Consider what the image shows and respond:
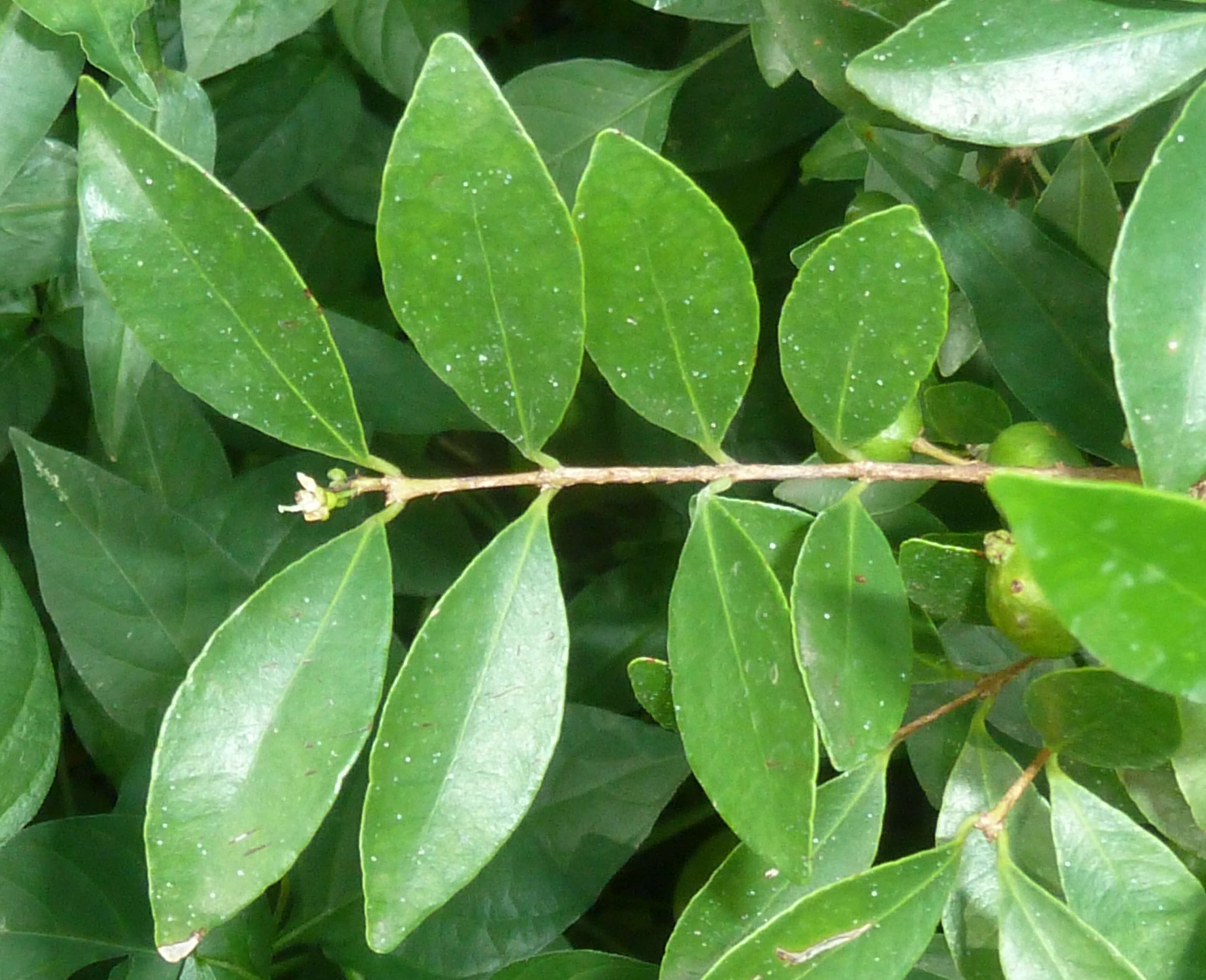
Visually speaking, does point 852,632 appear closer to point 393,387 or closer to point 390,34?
point 393,387

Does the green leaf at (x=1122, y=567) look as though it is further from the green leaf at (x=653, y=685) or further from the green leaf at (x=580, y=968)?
the green leaf at (x=580, y=968)

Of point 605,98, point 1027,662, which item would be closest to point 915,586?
point 1027,662

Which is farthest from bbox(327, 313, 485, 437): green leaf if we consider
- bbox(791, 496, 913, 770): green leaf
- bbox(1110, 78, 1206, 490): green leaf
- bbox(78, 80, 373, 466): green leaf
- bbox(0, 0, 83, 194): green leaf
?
bbox(1110, 78, 1206, 490): green leaf

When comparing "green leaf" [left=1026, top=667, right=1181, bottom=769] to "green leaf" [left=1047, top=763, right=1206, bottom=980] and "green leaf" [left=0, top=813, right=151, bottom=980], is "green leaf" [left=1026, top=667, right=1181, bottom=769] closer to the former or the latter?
"green leaf" [left=1047, top=763, right=1206, bottom=980]

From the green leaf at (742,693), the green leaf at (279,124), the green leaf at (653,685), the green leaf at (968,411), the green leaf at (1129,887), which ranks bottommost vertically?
the green leaf at (1129,887)

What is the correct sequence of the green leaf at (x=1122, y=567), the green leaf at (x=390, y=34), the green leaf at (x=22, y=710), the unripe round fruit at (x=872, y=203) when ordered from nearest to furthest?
1. the green leaf at (x=1122, y=567)
2. the unripe round fruit at (x=872, y=203)
3. the green leaf at (x=22, y=710)
4. the green leaf at (x=390, y=34)

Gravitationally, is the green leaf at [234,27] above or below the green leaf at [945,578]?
above

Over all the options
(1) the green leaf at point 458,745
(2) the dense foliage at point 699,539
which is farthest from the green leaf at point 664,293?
(1) the green leaf at point 458,745
